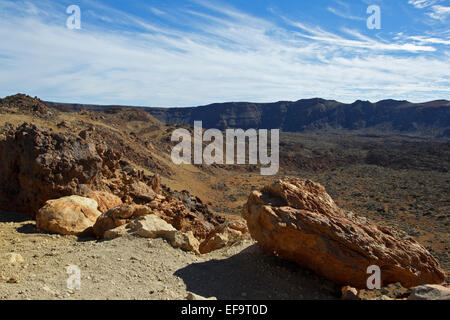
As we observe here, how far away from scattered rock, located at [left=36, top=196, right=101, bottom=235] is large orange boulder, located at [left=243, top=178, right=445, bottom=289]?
4.37 m

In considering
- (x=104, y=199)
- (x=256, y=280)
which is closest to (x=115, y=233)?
(x=104, y=199)

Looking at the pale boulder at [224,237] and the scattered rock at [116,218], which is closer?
the scattered rock at [116,218]

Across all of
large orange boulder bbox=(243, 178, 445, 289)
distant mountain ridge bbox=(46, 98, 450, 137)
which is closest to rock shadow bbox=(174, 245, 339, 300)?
large orange boulder bbox=(243, 178, 445, 289)

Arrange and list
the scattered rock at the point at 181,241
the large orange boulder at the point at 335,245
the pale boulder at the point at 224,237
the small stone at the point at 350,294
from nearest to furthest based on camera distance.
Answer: the small stone at the point at 350,294 < the large orange boulder at the point at 335,245 < the scattered rock at the point at 181,241 < the pale boulder at the point at 224,237

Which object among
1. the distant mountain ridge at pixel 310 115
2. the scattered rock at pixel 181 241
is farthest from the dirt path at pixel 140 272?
the distant mountain ridge at pixel 310 115

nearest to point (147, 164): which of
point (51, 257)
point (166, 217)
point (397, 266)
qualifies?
point (166, 217)

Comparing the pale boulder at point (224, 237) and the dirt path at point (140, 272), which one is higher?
the dirt path at point (140, 272)

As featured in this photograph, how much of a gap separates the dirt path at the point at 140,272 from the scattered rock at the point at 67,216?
0.95 ft

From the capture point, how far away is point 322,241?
6.63 meters

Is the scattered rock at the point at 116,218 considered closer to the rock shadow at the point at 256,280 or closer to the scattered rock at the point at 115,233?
the scattered rock at the point at 115,233

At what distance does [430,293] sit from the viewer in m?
5.24

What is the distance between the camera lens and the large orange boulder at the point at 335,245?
6656 millimetres

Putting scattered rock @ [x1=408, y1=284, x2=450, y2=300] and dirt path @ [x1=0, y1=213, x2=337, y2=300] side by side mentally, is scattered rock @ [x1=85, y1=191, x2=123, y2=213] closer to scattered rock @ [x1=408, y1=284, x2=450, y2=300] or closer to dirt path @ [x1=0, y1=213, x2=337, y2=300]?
dirt path @ [x1=0, y1=213, x2=337, y2=300]
